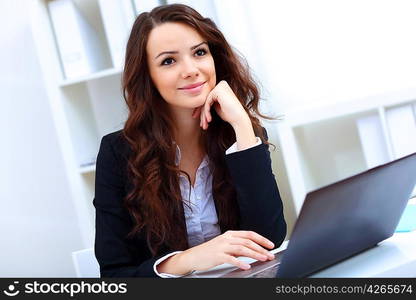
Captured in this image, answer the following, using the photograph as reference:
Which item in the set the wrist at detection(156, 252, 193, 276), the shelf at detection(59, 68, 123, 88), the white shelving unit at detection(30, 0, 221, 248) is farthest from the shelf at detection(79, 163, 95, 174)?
the wrist at detection(156, 252, 193, 276)

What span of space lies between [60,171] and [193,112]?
1.08 m

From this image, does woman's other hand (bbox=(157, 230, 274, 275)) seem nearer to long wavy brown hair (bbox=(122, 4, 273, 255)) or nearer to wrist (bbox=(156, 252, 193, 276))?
wrist (bbox=(156, 252, 193, 276))

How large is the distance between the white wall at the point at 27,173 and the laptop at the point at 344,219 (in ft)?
4.89

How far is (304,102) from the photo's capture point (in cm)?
205

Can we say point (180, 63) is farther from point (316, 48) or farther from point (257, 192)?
point (316, 48)

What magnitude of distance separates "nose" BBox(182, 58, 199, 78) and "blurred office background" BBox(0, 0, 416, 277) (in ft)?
2.01

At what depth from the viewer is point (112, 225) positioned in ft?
4.22

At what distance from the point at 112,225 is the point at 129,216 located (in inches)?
2.2

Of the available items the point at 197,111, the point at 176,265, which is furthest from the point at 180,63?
the point at 176,265

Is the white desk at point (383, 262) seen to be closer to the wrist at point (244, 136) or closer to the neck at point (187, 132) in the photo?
the wrist at point (244, 136)

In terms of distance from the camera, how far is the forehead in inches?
53.9

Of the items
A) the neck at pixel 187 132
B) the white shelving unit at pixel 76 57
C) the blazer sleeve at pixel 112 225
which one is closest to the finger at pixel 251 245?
the blazer sleeve at pixel 112 225

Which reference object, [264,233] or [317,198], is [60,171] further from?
[317,198]

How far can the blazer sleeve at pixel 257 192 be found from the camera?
1252 millimetres
